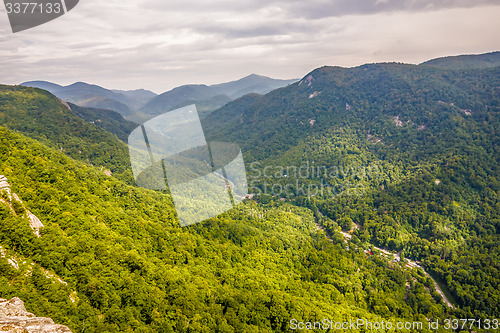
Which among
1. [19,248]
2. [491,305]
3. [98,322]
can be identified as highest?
[19,248]

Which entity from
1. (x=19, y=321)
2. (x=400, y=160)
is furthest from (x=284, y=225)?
(x=400, y=160)

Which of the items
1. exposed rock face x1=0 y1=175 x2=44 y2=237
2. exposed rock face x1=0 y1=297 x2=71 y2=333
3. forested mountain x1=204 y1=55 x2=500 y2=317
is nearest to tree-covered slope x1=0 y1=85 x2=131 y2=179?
exposed rock face x1=0 y1=175 x2=44 y2=237

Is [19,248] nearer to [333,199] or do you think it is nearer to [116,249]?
[116,249]

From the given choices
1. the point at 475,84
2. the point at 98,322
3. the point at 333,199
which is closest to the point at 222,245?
the point at 98,322

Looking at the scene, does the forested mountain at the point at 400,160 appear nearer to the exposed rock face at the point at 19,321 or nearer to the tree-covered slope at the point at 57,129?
the tree-covered slope at the point at 57,129

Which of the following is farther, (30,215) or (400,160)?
(400,160)

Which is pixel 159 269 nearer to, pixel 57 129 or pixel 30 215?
pixel 30 215
